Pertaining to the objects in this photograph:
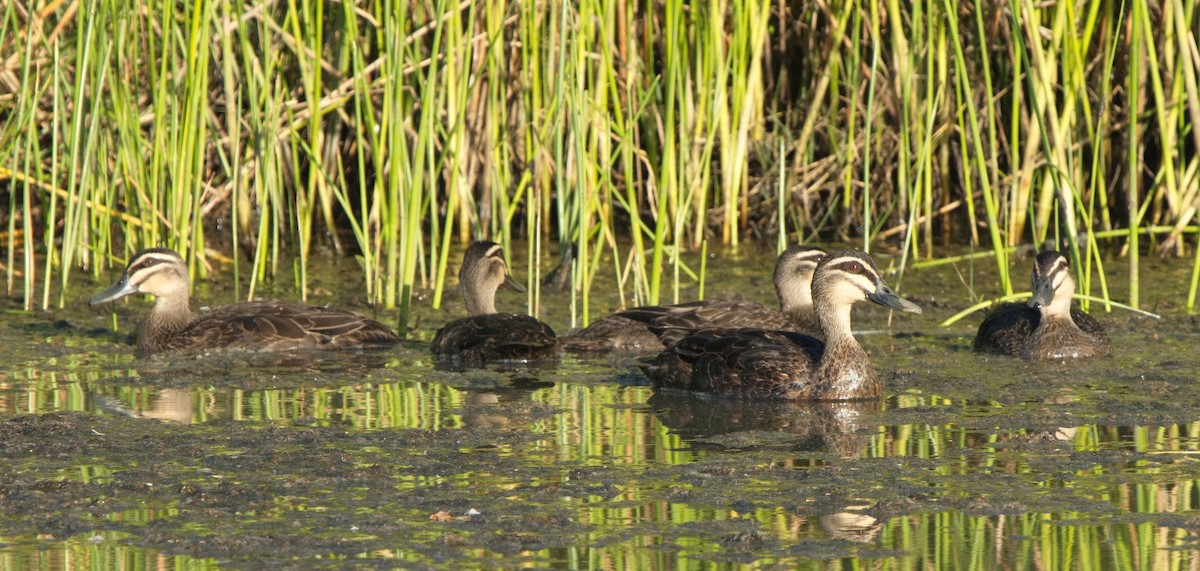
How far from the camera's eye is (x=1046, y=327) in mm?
8906

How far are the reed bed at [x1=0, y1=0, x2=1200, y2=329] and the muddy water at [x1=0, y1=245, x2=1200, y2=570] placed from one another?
127 cm

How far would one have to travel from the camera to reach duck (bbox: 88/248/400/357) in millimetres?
9391

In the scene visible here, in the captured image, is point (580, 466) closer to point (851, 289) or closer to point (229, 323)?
point (851, 289)

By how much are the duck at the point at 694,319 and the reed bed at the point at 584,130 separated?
1.12 ft

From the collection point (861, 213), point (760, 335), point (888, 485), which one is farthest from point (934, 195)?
point (888, 485)

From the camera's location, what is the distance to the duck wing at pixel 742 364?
7789mm

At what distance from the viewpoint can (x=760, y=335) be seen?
8164 millimetres

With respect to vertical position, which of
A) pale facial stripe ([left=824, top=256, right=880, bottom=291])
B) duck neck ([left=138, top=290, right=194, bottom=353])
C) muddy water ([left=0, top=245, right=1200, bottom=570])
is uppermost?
pale facial stripe ([left=824, top=256, right=880, bottom=291])

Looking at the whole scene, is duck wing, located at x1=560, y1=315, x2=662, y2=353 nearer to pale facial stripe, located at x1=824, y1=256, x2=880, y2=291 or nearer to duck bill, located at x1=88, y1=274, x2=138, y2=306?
pale facial stripe, located at x1=824, y1=256, x2=880, y2=291

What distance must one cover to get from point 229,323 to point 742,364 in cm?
310

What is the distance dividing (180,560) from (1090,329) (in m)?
5.50

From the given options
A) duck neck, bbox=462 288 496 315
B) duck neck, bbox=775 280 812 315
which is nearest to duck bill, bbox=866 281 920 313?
duck neck, bbox=775 280 812 315

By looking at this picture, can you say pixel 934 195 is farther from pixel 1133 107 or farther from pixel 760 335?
pixel 760 335

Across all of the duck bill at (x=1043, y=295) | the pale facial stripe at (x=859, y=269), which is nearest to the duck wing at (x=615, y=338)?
the pale facial stripe at (x=859, y=269)
